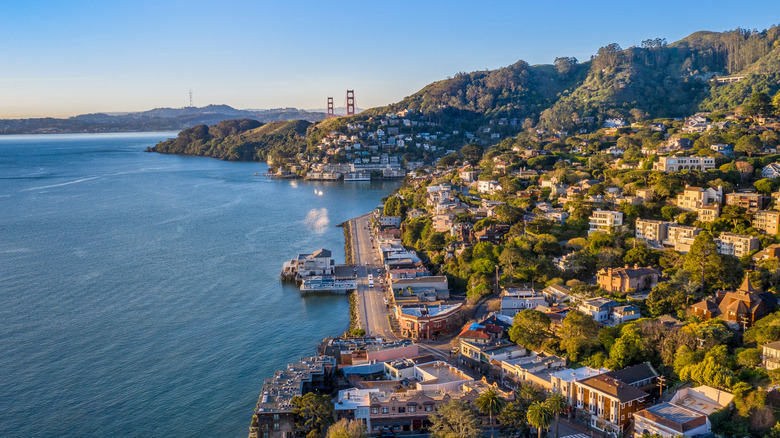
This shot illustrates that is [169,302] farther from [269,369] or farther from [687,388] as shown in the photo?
[687,388]

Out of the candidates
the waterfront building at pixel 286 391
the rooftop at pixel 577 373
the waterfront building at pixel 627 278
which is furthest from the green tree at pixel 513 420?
the waterfront building at pixel 627 278

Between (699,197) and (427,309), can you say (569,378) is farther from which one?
(699,197)

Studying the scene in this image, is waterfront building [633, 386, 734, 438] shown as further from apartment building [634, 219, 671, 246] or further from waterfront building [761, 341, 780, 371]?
apartment building [634, 219, 671, 246]

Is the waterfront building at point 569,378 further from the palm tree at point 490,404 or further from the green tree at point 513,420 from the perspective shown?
the palm tree at point 490,404

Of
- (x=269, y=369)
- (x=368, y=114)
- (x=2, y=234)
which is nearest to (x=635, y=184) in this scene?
(x=269, y=369)

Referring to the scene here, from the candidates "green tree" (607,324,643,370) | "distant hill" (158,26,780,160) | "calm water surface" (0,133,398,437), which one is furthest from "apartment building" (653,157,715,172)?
"distant hill" (158,26,780,160)

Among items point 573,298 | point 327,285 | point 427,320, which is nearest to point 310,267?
point 327,285
